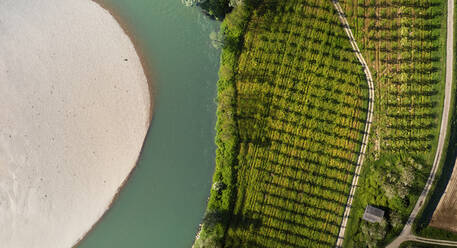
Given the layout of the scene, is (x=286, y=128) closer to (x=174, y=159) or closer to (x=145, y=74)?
(x=174, y=159)

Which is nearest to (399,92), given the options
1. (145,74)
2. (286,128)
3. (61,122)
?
(286,128)

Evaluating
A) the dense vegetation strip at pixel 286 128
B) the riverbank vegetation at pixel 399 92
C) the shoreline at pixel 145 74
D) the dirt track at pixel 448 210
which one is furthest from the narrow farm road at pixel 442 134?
the shoreline at pixel 145 74

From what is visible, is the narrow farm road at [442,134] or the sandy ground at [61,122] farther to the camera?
the sandy ground at [61,122]

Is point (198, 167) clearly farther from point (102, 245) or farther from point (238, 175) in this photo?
point (102, 245)

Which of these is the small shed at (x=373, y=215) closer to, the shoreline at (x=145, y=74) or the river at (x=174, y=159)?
the river at (x=174, y=159)

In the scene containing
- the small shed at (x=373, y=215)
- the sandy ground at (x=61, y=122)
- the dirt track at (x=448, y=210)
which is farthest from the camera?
the sandy ground at (x=61, y=122)

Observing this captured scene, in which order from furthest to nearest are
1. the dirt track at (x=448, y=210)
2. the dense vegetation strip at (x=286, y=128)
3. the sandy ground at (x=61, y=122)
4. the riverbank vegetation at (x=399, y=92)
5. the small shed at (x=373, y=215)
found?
the sandy ground at (x=61, y=122), the dense vegetation strip at (x=286, y=128), the riverbank vegetation at (x=399, y=92), the dirt track at (x=448, y=210), the small shed at (x=373, y=215)

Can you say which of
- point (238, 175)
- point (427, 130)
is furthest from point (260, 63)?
point (427, 130)
